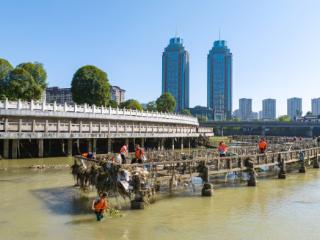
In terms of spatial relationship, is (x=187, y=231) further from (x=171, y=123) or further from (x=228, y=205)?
(x=171, y=123)

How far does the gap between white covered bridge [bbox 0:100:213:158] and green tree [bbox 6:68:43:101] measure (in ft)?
52.5

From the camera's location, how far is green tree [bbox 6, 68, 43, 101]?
2269 inches

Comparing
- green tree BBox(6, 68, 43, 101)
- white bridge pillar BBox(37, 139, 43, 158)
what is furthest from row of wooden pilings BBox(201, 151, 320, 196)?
green tree BBox(6, 68, 43, 101)

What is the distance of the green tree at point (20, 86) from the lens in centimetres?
5762

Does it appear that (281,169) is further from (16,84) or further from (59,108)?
(16,84)

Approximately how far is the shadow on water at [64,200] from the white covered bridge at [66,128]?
17.4 m

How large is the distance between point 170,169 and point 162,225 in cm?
657

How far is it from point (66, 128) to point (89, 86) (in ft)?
95.5

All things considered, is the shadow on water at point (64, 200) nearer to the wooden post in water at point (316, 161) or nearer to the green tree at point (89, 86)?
the wooden post in water at point (316, 161)

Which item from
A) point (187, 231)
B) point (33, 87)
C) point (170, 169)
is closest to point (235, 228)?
point (187, 231)

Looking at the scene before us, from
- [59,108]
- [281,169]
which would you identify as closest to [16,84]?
[59,108]

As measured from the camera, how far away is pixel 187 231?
1359 centimetres

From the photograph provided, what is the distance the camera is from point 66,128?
4094 cm

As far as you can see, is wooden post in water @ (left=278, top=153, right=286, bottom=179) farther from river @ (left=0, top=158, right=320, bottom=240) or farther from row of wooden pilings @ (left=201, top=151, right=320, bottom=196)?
river @ (left=0, top=158, right=320, bottom=240)
